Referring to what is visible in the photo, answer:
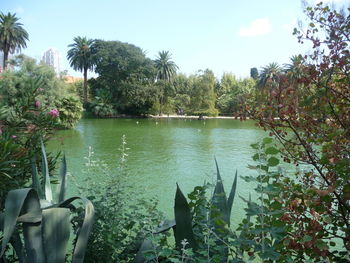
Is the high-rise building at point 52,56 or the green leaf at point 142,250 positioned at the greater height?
the high-rise building at point 52,56

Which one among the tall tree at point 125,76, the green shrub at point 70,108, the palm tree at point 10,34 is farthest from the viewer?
the tall tree at point 125,76

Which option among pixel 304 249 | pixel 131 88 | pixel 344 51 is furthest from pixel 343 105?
pixel 131 88

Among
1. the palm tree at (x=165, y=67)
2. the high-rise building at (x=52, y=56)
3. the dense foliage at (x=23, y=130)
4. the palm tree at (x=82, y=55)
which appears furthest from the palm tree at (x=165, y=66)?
the high-rise building at (x=52, y=56)

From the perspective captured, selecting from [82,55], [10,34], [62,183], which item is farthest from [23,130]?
[82,55]

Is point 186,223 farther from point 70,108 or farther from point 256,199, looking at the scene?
point 70,108

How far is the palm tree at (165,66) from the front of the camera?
41.3 m

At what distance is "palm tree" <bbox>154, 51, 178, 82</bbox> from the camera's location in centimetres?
4131

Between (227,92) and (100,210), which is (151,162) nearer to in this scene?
(100,210)

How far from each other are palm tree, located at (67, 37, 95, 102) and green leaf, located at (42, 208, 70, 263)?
128ft

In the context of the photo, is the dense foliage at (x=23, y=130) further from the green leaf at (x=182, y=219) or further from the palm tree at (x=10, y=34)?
the palm tree at (x=10, y=34)

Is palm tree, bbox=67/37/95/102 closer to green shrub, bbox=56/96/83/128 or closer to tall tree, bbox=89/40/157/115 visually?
tall tree, bbox=89/40/157/115

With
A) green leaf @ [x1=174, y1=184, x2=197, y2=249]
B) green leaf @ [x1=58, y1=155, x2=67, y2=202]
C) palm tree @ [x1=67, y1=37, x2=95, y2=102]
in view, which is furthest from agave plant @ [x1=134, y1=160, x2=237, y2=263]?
palm tree @ [x1=67, y1=37, x2=95, y2=102]

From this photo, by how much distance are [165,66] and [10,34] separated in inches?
709

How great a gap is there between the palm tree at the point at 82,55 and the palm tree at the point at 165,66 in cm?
799
